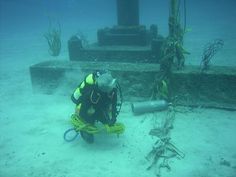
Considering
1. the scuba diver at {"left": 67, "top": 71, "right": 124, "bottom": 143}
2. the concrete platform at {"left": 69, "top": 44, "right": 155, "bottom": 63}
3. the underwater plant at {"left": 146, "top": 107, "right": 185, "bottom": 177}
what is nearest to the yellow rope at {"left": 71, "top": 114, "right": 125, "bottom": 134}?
the scuba diver at {"left": 67, "top": 71, "right": 124, "bottom": 143}

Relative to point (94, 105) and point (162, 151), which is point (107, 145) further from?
point (162, 151)

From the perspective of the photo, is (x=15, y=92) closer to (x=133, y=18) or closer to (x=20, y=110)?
(x=20, y=110)

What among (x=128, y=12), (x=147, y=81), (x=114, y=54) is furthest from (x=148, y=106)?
(x=128, y=12)

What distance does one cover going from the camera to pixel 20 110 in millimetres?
7441

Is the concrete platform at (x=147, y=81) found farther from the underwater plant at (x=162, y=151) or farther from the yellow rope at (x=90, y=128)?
the yellow rope at (x=90, y=128)

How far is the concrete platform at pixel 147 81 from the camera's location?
6777 mm

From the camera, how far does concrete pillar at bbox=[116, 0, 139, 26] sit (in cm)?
1010

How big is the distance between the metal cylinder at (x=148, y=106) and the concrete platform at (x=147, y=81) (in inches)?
21.2

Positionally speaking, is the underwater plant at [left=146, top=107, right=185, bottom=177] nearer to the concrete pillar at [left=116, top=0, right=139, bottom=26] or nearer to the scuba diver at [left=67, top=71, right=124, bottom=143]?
the scuba diver at [left=67, top=71, right=124, bottom=143]

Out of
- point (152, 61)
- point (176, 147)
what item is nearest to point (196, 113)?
point (176, 147)

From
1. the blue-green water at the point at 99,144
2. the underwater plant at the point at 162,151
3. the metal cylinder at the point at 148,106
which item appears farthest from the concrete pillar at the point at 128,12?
the underwater plant at the point at 162,151

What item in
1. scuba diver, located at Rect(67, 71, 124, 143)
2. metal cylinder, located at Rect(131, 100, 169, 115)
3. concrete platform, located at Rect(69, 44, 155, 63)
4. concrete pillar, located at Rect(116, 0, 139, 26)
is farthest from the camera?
concrete pillar, located at Rect(116, 0, 139, 26)

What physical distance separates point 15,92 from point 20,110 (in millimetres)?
1617

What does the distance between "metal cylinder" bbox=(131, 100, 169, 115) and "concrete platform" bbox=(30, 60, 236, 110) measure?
1.77 ft
